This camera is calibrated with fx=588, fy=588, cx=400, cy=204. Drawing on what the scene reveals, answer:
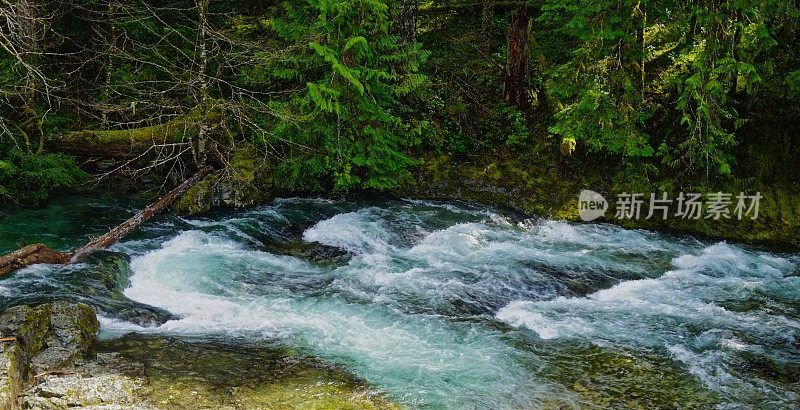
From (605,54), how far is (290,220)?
277 inches

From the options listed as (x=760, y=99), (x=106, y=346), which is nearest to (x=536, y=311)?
(x=106, y=346)

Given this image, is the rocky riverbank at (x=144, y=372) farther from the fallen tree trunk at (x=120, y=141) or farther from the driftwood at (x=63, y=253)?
the fallen tree trunk at (x=120, y=141)

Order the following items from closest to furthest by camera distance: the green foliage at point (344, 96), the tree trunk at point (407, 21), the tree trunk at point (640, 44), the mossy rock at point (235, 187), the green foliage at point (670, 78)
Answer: the green foliage at point (670, 78)
the tree trunk at point (640, 44)
the mossy rock at point (235, 187)
the green foliage at point (344, 96)
the tree trunk at point (407, 21)

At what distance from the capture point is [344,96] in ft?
39.2

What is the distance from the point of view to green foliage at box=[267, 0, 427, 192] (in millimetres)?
11422

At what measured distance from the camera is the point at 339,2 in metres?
11.2

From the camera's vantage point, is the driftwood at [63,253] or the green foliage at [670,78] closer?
the driftwood at [63,253]

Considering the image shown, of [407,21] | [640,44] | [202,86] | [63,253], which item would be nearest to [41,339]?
[63,253]

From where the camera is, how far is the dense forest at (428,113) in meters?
11.0

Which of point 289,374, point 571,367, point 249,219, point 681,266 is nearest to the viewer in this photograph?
point 289,374

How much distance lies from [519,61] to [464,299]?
312 inches

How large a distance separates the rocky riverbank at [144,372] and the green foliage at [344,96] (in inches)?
232

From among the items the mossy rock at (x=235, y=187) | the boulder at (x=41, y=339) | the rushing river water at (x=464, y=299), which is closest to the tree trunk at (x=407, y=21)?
the mossy rock at (x=235, y=187)

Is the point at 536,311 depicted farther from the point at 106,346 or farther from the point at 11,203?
the point at 11,203
